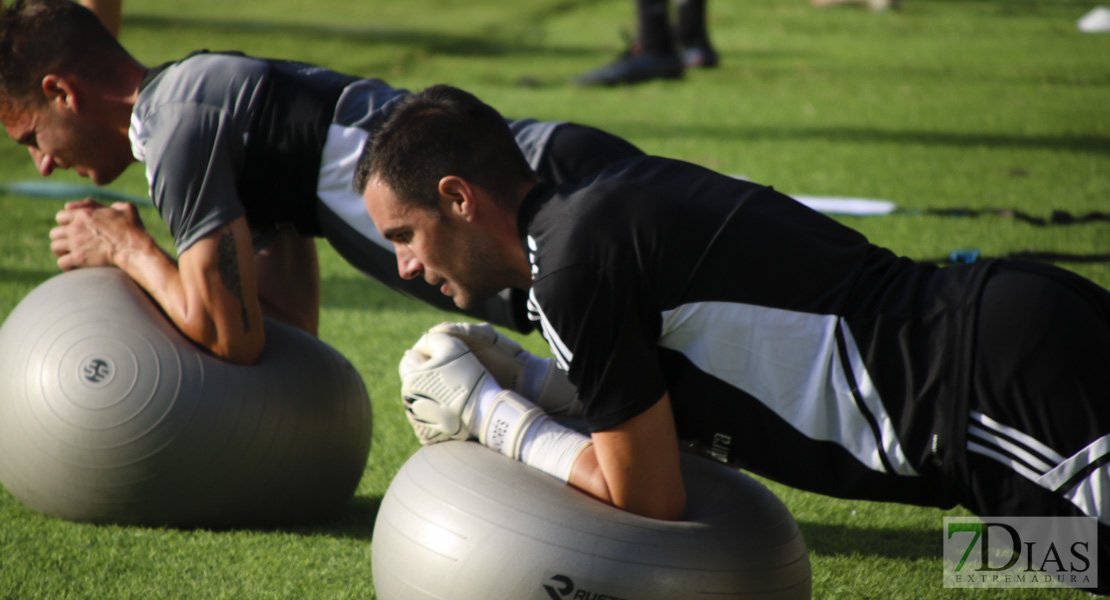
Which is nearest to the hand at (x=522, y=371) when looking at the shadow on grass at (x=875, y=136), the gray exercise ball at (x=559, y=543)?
the gray exercise ball at (x=559, y=543)

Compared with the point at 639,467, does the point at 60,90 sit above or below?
above

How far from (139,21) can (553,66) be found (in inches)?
212

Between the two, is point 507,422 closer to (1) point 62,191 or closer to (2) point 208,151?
(2) point 208,151

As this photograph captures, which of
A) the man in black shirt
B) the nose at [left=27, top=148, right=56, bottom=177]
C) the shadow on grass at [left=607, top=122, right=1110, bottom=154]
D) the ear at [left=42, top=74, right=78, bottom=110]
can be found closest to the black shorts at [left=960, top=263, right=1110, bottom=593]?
the man in black shirt

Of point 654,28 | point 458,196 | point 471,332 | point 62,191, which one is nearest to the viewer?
point 458,196

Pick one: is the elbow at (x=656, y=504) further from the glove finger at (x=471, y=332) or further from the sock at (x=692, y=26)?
the sock at (x=692, y=26)

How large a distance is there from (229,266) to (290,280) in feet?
2.38

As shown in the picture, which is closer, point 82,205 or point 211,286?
point 211,286

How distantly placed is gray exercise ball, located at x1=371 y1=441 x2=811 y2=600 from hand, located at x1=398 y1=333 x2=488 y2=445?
4.9 inches

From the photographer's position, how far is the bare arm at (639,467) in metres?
1.89

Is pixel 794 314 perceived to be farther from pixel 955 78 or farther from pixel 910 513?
pixel 955 78

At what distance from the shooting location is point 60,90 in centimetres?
283

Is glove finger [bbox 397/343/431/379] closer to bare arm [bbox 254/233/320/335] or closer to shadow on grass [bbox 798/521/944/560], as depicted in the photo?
bare arm [bbox 254/233/320/335]

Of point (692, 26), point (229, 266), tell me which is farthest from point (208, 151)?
point (692, 26)
